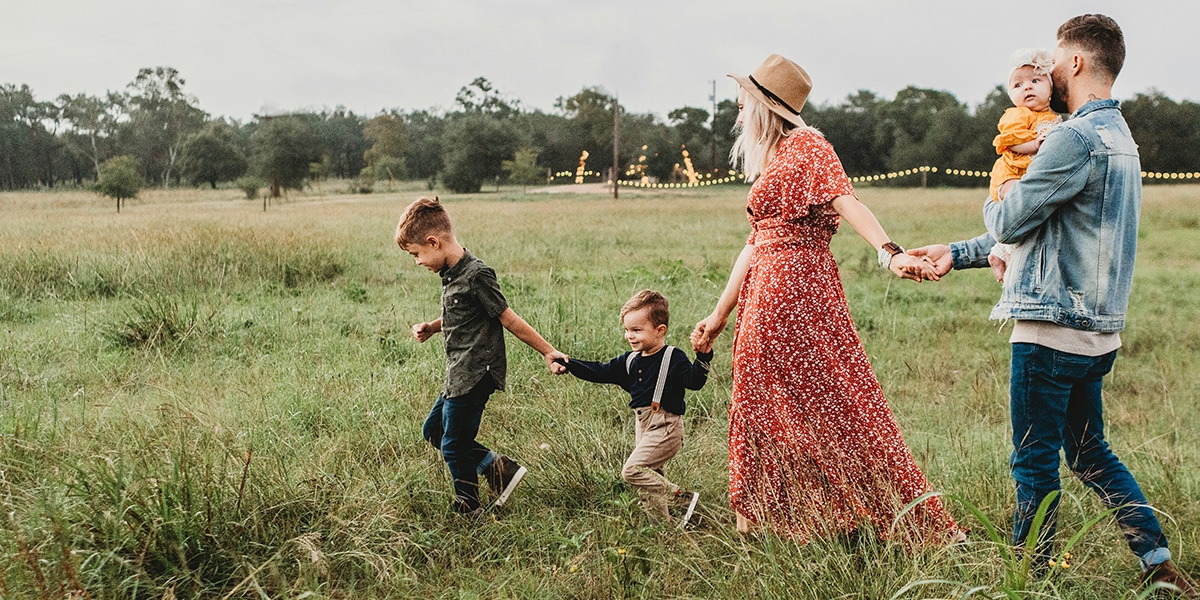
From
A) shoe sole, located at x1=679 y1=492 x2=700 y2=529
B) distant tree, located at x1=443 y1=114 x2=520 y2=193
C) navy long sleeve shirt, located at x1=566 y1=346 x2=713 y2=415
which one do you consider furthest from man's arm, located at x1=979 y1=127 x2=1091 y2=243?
distant tree, located at x1=443 y1=114 x2=520 y2=193

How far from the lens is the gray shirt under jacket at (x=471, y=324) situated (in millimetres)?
3455

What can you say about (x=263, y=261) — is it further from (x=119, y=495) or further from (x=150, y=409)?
(x=119, y=495)

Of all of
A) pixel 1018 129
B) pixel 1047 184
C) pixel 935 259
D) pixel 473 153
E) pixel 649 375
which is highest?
pixel 473 153

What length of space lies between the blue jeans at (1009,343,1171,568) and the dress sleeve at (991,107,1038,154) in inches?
27.5

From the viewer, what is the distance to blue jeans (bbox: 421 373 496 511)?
352cm

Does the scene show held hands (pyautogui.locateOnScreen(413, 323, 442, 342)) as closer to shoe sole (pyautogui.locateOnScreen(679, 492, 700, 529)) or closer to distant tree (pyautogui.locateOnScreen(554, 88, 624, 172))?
shoe sole (pyautogui.locateOnScreen(679, 492, 700, 529))

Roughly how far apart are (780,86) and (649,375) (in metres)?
1.25

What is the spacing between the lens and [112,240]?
10.1 metres

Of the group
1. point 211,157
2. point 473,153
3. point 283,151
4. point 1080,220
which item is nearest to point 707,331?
point 1080,220

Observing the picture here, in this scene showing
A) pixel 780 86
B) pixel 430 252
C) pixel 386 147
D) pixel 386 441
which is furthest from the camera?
pixel 386 147

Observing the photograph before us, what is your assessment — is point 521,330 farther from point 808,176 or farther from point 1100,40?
point 1100,40

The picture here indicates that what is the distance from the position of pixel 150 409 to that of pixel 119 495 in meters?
2.06

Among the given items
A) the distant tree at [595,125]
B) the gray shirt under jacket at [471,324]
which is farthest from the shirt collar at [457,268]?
the distant tree at [595,125]

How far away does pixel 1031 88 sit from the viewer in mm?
2803
